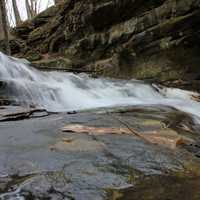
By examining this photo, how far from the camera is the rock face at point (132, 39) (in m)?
10.9

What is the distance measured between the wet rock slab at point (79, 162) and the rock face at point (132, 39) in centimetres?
697

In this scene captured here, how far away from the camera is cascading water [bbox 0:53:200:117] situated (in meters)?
7.71

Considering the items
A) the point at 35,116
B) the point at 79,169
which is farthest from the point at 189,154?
the point at 35,116

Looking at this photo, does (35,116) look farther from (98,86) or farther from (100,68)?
(100,68)

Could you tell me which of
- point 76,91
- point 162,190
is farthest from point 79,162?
point 76,91

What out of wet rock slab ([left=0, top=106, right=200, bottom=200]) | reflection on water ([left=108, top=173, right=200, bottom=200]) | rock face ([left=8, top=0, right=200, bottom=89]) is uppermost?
rock face ([left=8, top=0, right=200, bottom=89])

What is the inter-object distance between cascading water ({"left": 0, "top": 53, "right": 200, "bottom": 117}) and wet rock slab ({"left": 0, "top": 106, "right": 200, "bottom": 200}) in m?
3.36

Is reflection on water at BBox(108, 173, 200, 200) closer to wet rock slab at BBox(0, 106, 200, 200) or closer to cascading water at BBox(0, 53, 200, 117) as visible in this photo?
wet rock slab at BBox(0, 106, 200, 200)

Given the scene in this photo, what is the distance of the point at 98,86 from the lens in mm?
9930

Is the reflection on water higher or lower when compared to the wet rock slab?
lower

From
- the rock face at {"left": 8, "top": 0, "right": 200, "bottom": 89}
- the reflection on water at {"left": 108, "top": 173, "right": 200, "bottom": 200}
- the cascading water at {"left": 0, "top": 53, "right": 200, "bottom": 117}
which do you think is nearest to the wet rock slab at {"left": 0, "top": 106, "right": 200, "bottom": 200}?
the reflection on water at {"left": 108, "top": 173, "right": 200, "bottom": 200}

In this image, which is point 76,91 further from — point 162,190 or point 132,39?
point 162,190

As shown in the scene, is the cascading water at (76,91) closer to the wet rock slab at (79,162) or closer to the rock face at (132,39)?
the rock face at (132,39)

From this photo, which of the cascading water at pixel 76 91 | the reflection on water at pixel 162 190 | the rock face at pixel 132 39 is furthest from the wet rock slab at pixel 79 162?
the rock face at pixel 132 39
